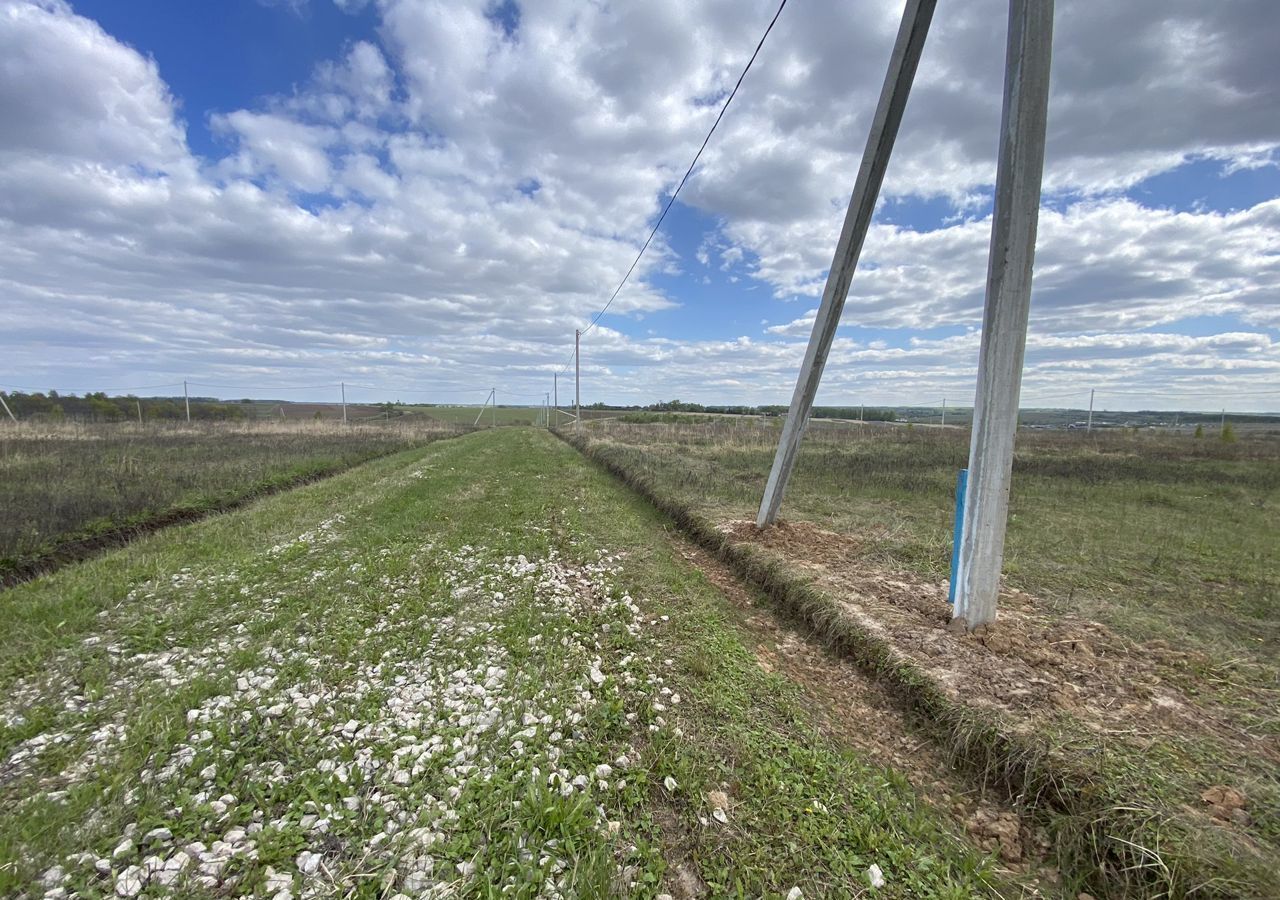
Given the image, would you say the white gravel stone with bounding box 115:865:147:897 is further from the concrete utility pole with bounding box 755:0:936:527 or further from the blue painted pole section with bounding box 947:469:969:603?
the concrete utility pole with bounding box 755:0:936:527

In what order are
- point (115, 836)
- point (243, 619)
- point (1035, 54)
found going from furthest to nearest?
point (243, 619), point (1035, 54), point (115, 836)

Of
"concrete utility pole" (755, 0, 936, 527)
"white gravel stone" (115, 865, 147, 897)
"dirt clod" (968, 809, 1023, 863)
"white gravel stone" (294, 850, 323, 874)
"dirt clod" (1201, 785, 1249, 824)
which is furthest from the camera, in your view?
"concrete utility pole" (755, 0, 936, 527)

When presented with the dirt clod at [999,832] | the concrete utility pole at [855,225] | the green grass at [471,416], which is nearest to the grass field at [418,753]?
the dirt clod at [999,832]

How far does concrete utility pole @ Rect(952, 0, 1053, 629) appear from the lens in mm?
4012

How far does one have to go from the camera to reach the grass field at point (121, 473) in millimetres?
8195

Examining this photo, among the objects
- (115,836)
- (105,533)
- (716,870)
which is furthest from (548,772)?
(105,533)

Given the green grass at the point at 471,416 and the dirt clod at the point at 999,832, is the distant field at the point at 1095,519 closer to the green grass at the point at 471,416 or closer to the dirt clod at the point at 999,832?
the dirt clod at the point at 999,832

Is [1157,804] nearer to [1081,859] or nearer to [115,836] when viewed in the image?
[1081,859]

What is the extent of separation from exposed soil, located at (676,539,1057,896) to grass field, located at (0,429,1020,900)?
0.60 ft

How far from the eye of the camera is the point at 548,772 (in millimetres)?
3037

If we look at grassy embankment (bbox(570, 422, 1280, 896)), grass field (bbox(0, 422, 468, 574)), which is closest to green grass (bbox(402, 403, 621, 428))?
grass field (bbox(0, 422, 468, 574))

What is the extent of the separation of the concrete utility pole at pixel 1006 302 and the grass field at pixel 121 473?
1166 centimetres

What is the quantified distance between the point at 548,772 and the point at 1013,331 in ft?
16.3

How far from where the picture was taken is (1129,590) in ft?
19.0
